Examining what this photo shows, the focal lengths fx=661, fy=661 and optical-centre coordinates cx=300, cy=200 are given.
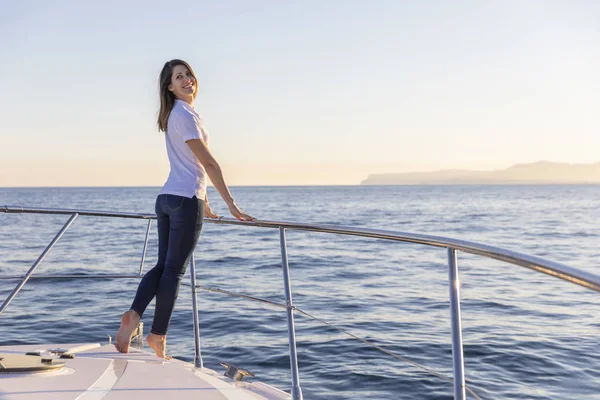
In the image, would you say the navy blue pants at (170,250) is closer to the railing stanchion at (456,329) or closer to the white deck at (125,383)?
the white deck at (125,383)

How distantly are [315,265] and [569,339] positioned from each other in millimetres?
6766

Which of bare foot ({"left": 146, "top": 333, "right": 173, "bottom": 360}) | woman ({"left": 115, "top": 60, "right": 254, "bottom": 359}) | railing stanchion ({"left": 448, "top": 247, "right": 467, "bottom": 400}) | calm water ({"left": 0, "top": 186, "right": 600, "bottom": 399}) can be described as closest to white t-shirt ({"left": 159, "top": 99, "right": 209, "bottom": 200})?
woman ({"left": 115, "top": 60, "right": 254, "bottom": 359})

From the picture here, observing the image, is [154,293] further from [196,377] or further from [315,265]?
[315,265]

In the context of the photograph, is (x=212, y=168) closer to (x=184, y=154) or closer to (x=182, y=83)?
(x=184, y=154)

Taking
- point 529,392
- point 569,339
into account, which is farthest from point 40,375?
point 569,339

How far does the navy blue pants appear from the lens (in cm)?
254

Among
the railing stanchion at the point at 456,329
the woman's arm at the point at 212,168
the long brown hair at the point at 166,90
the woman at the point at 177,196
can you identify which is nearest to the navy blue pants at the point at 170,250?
the woman at the point at 177,196

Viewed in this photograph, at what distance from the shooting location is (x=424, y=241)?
5.56 feet

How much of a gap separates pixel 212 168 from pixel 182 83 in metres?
0.38

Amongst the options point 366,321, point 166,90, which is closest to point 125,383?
point 166,90

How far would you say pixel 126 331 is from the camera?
259cm

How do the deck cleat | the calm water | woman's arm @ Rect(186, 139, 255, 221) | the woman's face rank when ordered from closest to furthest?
the deck cleat → woman's arm @ Rect(186, 139, 255, 221) → the woman's face → the calm water

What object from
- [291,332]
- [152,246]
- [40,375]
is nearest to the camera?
[40,375]

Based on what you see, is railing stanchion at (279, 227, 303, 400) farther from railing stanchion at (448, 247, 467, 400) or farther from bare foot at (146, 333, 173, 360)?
railing stanchion at (448, 247, 467, 400)
